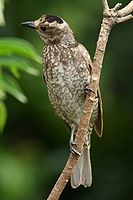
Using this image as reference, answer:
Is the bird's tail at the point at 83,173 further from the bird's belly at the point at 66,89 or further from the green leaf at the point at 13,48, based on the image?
the green leaf at the point at 13,48

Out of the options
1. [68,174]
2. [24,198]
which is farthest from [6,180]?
[68,174]

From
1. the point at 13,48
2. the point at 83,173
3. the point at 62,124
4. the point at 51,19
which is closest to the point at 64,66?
the point at 51,19

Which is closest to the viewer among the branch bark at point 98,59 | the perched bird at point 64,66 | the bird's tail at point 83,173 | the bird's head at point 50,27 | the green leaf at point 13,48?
the branch bark at point 98,59

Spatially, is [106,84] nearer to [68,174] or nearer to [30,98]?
[30,98]

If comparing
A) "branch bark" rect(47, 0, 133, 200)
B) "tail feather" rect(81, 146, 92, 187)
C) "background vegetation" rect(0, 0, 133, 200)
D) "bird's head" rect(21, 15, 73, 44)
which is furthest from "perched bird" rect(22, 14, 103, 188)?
"background vegetation" rect(0, 0, 133, 200)

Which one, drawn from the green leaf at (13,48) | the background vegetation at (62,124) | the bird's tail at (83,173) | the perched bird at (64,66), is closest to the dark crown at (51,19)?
the perched bird at (64,66)

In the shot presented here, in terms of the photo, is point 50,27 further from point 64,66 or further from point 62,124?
point 62,124

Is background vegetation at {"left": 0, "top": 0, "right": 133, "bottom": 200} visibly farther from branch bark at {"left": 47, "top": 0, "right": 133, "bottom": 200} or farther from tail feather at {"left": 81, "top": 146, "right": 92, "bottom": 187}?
branch bark at {"left": 47, "top": 0, "right": 133, "bottom": 200}
